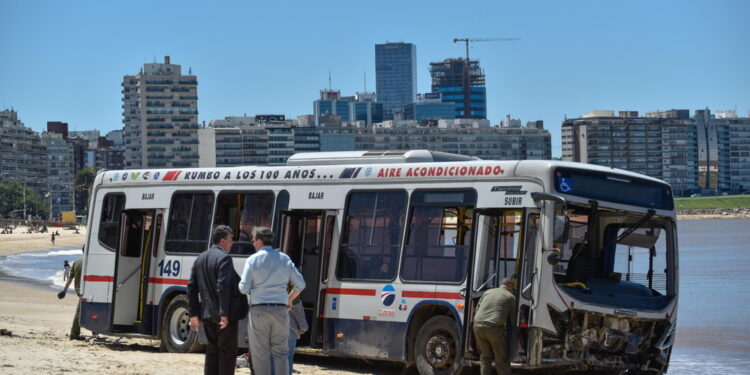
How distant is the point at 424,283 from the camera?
15.0 meters

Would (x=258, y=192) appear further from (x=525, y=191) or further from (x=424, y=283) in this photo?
(x=525, y=191)

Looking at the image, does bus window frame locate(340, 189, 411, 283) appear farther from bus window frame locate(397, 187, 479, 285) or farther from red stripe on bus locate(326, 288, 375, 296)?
red stripe on bus locate(326, 288, 375, 296)

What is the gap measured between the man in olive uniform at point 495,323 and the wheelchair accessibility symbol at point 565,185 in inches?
47.7

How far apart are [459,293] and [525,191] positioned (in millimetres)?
1501

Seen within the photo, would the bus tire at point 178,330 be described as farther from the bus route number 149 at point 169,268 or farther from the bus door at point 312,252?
the bus door at point 312,252

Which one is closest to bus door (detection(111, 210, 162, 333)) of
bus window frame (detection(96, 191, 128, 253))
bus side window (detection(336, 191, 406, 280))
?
bus window frame (detection(96, 191, 128, 253))

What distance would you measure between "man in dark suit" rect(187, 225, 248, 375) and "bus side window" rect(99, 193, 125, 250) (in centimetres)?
768

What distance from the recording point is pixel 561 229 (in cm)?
1352

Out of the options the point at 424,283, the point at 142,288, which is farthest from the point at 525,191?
A: the point at 142,288

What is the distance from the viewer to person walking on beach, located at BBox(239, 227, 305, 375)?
11.6 meters

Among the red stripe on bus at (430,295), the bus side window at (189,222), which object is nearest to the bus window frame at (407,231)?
the red stripe on bus at (430,295)

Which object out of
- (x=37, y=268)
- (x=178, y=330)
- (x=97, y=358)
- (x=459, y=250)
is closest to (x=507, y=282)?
(x=459, y=250)

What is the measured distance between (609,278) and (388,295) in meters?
2.73

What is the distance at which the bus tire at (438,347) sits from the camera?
14.7 metres
